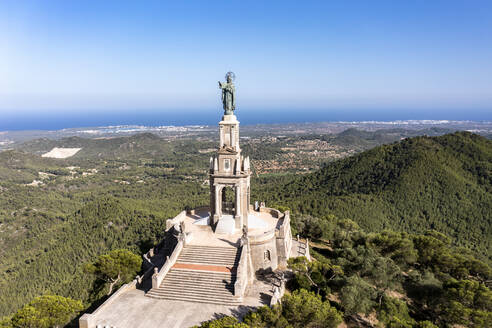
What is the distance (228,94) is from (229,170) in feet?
25.1

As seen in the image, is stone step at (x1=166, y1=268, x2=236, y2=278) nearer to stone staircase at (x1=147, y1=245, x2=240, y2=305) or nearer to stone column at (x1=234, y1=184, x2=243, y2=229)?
stone staircase at (x1=147, y1=245, x2=240, y2=305)

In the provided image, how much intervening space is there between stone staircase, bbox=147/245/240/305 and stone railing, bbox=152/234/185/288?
0.31 meters

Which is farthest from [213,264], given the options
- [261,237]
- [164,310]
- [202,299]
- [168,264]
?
[164,310]

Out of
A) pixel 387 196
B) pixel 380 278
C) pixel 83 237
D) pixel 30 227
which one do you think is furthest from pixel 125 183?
pixel 380 278

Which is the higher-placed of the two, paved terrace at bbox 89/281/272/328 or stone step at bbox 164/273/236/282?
stone step at bbox 164/273/236/282

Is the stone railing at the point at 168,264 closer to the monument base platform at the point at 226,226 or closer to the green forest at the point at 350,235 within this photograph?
the monument base platform at the point at 226,226

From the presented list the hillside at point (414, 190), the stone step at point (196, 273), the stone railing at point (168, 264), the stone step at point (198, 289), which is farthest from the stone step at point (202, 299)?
the hillside at point (414, 190)

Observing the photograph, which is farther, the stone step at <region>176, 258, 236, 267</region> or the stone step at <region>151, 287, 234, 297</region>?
the stone step at <region>176, 258, 236, 267</region>

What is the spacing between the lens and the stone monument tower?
2969 centimetres

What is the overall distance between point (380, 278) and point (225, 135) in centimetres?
1892

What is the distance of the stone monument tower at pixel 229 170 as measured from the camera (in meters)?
29.7

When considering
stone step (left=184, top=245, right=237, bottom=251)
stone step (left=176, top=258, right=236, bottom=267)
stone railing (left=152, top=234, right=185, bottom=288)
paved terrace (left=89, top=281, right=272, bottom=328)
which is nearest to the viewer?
paved terrace (left=89, top=281, right=272, bottom=328)

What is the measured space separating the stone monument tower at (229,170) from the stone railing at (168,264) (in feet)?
13.7

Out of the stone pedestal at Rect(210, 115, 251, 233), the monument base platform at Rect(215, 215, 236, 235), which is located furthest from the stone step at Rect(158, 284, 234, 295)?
the stone pedestal at Rect(210, 115, 251, 233)
